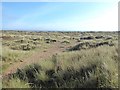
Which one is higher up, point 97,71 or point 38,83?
point 97,71

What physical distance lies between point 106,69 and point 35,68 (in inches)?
155

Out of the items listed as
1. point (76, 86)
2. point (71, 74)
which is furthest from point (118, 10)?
point (76, 86)

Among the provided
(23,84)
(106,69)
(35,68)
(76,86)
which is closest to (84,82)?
(76,86)

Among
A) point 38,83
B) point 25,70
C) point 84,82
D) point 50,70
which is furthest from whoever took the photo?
point 25,70

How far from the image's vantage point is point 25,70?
10.4 meters

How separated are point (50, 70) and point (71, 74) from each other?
1.41m

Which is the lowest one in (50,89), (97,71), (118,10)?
(50,89)

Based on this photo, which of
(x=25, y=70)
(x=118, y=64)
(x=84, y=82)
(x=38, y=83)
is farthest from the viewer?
(x=25, y=70)

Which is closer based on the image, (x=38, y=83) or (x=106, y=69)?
(x=106, y=69)

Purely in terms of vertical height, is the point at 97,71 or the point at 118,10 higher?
the point at 118,10

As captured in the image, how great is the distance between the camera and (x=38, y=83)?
8633 mm

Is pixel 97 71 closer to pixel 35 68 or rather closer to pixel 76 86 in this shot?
pixel 76 86

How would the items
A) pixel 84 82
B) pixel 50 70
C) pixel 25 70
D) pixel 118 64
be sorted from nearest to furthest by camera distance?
pixel 84 82
pixel 118 64
pixel 50 70
pixel 25 70

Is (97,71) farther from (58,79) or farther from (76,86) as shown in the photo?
(58,79)
